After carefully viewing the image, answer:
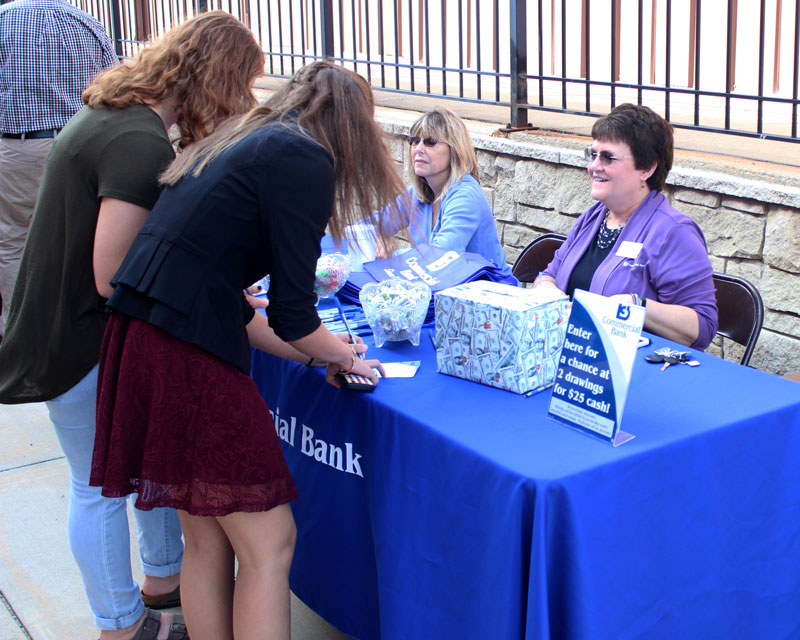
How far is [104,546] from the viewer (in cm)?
227

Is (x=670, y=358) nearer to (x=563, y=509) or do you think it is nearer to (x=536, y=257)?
(x=563, y=509)

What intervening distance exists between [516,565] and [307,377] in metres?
0.82

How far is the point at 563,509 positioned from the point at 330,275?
125 centimetres

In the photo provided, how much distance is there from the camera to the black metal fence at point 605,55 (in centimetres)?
415

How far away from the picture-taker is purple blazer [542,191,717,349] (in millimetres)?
2607

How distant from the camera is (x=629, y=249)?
2727 millimetres

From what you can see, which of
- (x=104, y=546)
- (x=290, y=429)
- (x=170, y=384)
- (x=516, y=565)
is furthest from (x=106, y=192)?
(x=516, y=565)

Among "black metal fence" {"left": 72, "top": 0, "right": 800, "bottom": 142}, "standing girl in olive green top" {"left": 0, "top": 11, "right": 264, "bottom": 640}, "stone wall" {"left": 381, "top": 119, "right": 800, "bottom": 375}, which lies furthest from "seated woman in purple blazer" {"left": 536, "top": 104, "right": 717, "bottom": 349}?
"standing girl in olive green top" {"left": 0, "top": 11, "right": 264, "bottom": 640}

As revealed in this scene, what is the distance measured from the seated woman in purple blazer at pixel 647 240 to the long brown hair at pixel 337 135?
1.02 metres

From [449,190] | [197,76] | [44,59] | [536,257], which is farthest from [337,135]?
[44,59]

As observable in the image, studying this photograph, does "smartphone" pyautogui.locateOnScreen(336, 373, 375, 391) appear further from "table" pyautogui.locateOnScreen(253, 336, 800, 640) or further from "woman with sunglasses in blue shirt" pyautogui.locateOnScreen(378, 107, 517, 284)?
"woman with sunglasses in blue shirt" pyautogui.locateOnScreen(378, 107, 517, 284)

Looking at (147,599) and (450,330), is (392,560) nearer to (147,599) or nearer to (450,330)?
(450,330)

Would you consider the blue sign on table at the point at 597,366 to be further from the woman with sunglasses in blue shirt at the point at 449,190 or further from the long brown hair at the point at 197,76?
the woman with sunglasses in blue shirt at the point at 449,190

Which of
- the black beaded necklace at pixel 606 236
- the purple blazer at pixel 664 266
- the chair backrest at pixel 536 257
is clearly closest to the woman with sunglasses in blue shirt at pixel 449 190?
the chair backrest at pixel 536 257
